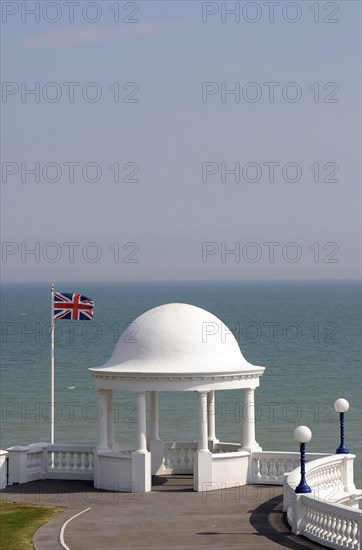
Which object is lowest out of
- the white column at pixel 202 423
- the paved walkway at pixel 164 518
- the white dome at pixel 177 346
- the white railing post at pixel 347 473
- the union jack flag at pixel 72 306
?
the paved walkway at pixel 164 518

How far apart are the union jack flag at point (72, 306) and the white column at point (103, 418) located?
18.0ft

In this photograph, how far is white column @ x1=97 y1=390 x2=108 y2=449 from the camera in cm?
3691

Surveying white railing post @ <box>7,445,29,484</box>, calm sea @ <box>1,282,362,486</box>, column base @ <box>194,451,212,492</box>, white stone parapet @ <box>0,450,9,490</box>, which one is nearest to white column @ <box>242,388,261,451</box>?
column base @ <box>194,451,212,492</box>

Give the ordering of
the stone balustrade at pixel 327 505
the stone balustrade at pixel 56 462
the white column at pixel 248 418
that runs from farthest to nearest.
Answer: the stone balustrade at pixel 56 462 → the white column at pixel 248 418 → the stone balustrade at pixel 327 505

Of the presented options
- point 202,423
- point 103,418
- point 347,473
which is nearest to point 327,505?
point 347,473

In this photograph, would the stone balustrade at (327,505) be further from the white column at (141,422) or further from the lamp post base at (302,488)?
the white column at (141,422)

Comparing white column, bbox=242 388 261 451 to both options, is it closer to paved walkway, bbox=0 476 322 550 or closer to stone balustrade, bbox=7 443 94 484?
paved walkway, bbox=0 476 322 550

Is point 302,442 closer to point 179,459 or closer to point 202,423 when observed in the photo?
point 202,423

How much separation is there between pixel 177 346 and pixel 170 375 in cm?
112

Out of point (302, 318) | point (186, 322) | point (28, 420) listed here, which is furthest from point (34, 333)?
point (186, 322)

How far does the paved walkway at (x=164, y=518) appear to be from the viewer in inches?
1144

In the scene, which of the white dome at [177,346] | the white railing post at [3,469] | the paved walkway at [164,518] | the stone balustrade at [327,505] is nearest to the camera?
the stone balustrade at [327,505]

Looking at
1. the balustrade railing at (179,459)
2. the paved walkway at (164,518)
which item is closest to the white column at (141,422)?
the paved walkway at (164,518)

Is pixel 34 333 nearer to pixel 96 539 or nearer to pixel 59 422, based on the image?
pixel 59 422
